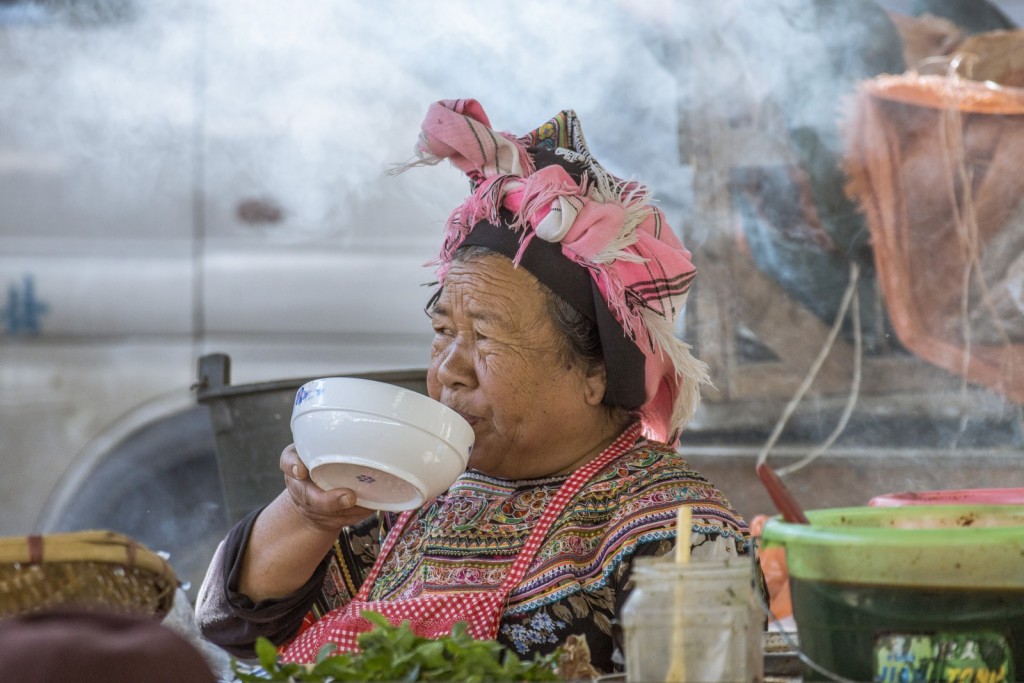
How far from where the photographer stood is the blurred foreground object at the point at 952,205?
3672 mm

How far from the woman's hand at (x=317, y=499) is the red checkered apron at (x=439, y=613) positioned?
0.51ft

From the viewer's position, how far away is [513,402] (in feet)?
7.16

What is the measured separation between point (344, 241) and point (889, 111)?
174 cm

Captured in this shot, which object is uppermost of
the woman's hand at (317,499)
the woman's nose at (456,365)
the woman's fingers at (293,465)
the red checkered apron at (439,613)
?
the woman's nose at (456,365)

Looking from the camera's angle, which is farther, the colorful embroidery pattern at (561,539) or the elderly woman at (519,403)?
the elderly woman at (519,403)

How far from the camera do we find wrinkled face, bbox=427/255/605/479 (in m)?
2.19

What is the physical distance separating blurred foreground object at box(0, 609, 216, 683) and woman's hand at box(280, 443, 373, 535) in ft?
2.79

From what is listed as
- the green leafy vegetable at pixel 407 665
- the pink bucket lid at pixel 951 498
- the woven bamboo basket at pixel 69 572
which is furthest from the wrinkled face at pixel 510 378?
the woven bamboo basket at pixel 69 572

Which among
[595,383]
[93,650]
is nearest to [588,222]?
[595,383]

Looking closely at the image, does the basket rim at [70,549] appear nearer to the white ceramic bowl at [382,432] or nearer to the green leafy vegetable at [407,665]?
the green leafy vegetable at [407,665]

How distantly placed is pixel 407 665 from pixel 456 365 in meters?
0.96

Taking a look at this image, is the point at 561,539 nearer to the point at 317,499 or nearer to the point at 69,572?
the point at 317,499

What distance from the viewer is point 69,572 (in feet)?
4.15

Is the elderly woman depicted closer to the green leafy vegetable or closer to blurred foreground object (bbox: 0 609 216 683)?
the green leafy vegetable
